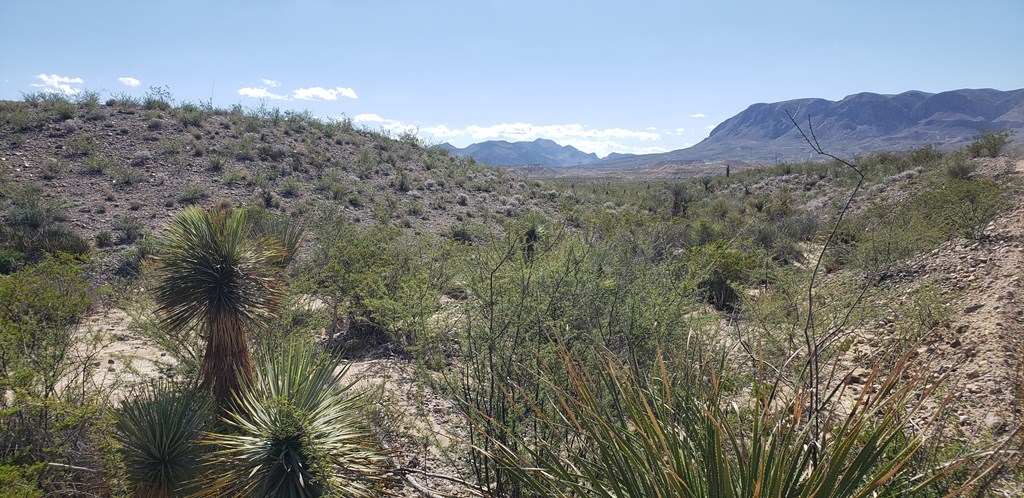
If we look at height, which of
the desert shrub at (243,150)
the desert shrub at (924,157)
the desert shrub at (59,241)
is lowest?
the desert shrub at (59,241)

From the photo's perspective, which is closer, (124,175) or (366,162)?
(124,175)

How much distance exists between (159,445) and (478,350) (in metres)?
2.91

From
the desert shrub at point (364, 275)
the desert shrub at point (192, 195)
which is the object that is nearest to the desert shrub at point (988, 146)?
the desert shrub at point (364, 275)

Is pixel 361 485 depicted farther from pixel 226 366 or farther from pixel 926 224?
pixel 926 224

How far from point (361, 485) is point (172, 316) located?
2975 millimetres

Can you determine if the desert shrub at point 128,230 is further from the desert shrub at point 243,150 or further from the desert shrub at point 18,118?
the desert shrub at point 18,118

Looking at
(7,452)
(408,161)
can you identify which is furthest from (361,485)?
(408,161)

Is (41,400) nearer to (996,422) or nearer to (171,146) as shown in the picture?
(996,422)

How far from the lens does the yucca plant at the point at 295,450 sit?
3793 millimetres

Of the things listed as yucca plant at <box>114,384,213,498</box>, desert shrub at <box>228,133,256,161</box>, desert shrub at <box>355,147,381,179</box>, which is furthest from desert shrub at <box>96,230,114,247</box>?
yucca plant at <box>114,384,213,498</box>

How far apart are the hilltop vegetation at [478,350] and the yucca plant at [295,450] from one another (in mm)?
22

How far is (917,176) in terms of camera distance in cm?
2233

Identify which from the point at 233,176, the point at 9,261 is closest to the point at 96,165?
the point at 233,176

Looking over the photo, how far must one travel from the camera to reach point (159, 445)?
4.55 meters
